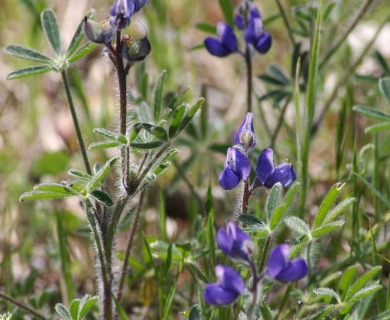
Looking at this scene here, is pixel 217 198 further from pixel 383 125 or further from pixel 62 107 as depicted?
pixel 62 107

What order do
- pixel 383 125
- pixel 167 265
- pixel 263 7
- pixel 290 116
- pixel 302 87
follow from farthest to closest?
pixel 263 7 < pixel 290 116 < pixel 302 87 < pixel 383 125 < pixel 167 265

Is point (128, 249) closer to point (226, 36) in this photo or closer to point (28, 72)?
point (28, 72)

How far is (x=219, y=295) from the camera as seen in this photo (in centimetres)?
165

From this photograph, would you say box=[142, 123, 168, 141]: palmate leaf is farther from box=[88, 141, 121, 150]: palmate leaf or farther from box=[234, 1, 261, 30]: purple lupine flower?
box=[234, 1, 261, 30]: purple lupine flower

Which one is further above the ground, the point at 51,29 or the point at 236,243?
the point at 51,29

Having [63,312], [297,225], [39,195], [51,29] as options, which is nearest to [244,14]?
[51,29]

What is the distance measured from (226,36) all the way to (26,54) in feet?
2.71

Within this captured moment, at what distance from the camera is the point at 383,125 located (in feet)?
8.76

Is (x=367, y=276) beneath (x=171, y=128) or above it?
beneath

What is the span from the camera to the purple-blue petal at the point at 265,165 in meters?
2.05

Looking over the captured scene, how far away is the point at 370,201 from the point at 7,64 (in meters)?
2.68

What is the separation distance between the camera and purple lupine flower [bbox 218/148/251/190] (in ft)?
6.62

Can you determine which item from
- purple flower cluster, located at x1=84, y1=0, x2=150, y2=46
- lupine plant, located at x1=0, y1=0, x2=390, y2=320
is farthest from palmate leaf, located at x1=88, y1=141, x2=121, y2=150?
purple flower cluster, located at x1=84, y1=0, x2=150, y2=46

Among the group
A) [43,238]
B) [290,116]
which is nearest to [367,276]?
[43,238]
